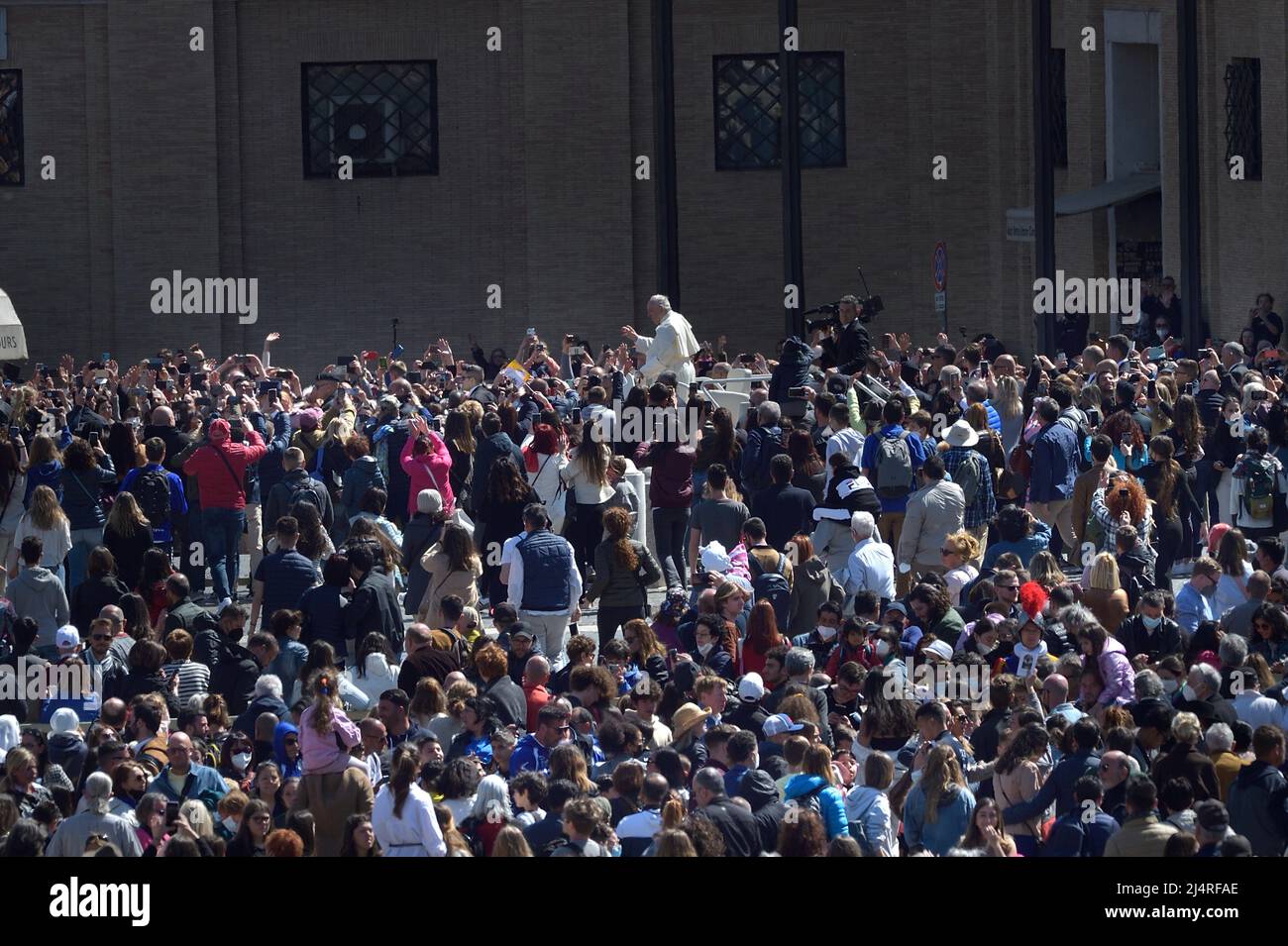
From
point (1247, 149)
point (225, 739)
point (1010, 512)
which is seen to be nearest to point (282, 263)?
point (1247, 149)

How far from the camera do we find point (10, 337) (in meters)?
26.7

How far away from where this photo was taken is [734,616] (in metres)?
13.6

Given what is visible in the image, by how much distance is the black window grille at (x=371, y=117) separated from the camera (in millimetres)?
33656

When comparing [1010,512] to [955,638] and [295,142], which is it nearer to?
[955,638]

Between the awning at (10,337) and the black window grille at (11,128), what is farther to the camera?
the black window grille at (11,128)

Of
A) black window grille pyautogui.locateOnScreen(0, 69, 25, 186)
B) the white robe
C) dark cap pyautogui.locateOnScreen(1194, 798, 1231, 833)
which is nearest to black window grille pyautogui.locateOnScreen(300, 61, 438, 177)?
black window grille pyautogui.locateOnScreen(0, 69, 25, 186)

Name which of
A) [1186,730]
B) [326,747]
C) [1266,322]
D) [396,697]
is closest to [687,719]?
[396,697]

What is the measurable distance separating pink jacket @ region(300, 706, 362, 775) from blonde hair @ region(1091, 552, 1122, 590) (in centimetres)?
498

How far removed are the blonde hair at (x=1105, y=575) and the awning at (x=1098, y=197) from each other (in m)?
18.0

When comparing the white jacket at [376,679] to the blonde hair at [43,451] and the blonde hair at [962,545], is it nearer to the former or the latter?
the blonde hair at [962,545]

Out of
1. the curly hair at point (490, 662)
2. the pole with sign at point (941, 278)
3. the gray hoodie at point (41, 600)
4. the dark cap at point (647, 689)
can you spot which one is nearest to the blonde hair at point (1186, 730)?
the dark cap at point (647, 689)

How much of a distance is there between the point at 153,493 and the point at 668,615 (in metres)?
5.16

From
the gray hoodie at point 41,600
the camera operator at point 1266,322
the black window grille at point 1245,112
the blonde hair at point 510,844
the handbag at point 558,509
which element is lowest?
the blonde hair at point 510,844

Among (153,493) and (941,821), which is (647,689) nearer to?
(941,821)
